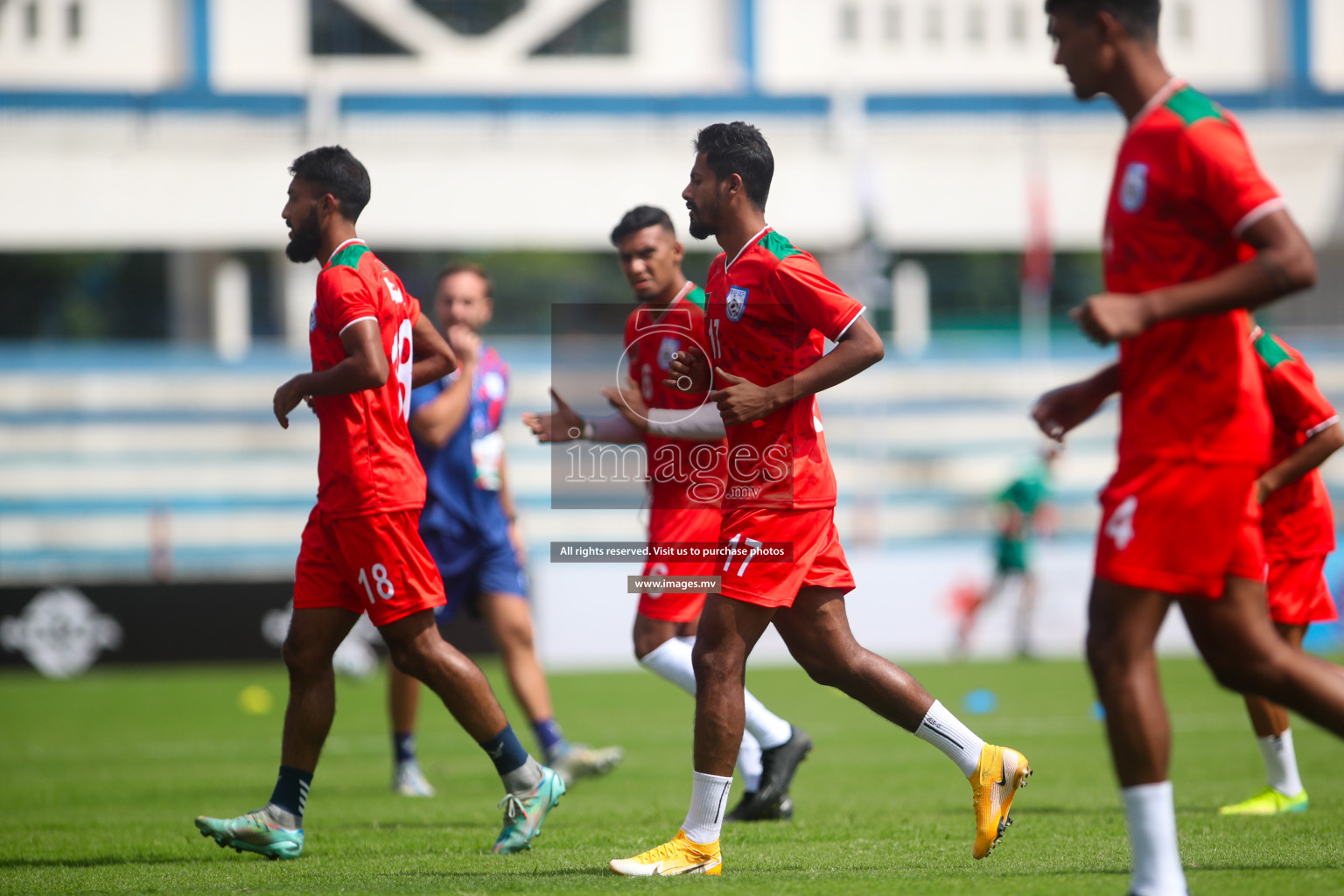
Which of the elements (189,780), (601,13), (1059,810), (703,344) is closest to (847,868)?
(1059,810)

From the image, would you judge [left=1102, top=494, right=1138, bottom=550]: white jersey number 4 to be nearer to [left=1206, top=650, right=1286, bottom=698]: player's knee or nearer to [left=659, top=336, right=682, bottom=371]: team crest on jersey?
[left=1206, top=650, right=1286, bottom=698]: player's knee

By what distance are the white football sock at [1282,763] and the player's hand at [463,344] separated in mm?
4076

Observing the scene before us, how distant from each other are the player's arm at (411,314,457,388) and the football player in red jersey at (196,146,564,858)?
0.16 m

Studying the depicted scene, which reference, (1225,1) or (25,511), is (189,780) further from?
(1225,1)

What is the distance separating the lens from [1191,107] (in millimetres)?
3471

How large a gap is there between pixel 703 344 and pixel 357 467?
180cm

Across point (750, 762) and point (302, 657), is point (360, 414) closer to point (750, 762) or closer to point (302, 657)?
point (302, 657)

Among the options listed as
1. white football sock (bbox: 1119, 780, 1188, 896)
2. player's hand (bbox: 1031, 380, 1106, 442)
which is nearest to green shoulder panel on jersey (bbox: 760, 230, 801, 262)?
player's hand (bbox: 1031, 380, 1106, 442)

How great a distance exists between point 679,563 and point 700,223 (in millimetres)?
1879

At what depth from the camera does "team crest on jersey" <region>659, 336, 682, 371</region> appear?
20.3 ft

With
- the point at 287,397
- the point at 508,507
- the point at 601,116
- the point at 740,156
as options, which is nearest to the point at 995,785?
the point at 740,156

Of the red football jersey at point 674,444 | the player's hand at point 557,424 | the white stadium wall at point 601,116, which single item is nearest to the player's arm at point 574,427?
the player's hand at point 557,424

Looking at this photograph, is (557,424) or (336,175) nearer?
(336,175)

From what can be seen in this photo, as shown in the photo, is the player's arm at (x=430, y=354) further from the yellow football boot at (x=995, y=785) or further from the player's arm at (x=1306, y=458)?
the player's arm at (x=1306, y=458)
